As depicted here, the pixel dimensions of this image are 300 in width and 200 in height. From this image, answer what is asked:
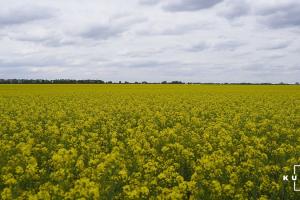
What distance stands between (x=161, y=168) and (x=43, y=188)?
3202 mm

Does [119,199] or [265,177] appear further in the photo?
[265,177]

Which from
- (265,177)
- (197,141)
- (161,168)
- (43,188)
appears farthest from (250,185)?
(197,141)

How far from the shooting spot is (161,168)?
9.82 metres

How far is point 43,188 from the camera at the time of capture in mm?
7309

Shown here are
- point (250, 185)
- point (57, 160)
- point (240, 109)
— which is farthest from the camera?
point (240, 109)

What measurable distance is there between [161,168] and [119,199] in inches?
90.1

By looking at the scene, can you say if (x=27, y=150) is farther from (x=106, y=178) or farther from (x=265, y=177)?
(x=265, y=177)

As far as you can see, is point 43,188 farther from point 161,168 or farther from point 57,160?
point 161,168

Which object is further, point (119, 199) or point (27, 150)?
point (27, 150)

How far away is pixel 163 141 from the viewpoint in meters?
13.0

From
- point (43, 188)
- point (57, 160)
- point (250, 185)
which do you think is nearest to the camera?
point (43, 188)

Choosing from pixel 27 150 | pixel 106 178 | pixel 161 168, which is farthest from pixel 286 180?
pixel 27 150

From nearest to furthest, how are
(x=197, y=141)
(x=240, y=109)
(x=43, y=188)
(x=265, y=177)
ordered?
(x=43, y=188) → (x=265, y=177) → (x=197, y=141) → (x=240, y=109)

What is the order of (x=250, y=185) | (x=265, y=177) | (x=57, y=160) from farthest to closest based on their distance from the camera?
(x=57, y=160) < (x=265, y=177) < (x=250, y=185)
